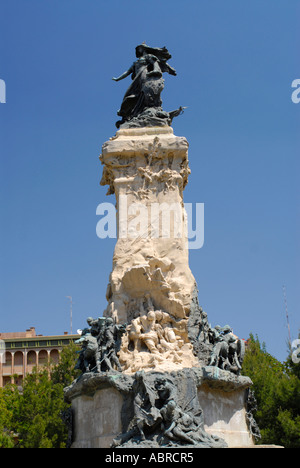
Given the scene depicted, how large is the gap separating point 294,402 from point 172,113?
1580 centimetres

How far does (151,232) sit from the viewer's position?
18.0 meters

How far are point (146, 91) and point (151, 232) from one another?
15.7 feet

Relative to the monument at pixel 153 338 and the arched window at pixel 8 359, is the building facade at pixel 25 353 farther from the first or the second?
the monument at pixel 153 338

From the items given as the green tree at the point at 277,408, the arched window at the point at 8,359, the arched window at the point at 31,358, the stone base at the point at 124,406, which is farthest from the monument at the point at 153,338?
the arched window at the point at 8,359

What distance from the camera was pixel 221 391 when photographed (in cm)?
1633

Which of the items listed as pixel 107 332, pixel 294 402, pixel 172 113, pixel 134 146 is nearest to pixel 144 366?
pixel 107 332

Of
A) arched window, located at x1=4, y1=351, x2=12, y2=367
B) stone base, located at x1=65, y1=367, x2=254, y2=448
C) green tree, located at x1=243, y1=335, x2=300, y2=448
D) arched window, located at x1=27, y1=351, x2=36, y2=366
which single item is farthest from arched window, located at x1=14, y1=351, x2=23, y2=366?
stone base, located at x1=65, y1=367, x2=254, y2=448

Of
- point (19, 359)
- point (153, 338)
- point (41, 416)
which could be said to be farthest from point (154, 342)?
point (19, 359)

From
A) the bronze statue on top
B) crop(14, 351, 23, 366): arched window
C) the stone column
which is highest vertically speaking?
the bronze statue on top

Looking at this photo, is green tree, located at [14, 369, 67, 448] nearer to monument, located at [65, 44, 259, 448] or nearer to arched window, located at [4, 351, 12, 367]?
monument, located at [65, 44, 259, 448]

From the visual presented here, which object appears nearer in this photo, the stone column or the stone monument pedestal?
the stone monument pedestal

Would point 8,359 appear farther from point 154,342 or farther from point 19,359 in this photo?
point 154,342

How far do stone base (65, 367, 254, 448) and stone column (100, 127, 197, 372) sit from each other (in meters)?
0.86

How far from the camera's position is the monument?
48.3 feet
